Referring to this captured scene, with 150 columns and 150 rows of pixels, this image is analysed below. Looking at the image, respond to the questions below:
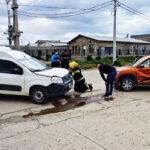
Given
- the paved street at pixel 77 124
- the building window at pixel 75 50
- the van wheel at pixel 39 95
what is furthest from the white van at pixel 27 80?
the building window at pixel 75 50

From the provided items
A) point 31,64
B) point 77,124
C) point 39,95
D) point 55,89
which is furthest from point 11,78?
point 77,124

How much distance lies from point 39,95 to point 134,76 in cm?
419

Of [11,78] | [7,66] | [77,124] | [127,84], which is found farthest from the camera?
[127,84]

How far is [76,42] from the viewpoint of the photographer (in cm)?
3362

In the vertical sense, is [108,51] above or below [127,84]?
above

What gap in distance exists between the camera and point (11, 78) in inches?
268

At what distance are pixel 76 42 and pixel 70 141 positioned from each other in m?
30.6

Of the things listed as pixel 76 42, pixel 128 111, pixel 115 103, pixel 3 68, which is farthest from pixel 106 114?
pixel 76 42

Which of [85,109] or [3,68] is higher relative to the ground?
[3,68]

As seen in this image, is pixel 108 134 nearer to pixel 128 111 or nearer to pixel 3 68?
pixel 128 111

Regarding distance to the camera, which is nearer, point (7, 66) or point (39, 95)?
point (39, 95)

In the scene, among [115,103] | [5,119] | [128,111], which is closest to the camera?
[5,119]

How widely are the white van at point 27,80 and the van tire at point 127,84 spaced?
2674mm

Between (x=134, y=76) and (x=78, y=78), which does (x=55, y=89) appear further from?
(x=134, y=76)
